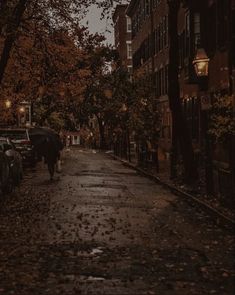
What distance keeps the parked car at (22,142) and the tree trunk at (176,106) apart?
492 inches

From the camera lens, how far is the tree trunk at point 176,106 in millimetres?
22797

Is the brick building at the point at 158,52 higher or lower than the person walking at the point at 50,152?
higher

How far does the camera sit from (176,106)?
23.3 metres

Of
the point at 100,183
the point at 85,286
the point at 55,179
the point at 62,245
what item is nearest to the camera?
the point at 85,286

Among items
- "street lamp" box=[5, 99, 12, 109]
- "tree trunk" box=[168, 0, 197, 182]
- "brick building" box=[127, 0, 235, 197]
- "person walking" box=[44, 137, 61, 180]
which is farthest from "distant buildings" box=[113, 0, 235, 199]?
"street lamp" box=[5, 99, 12, 109]

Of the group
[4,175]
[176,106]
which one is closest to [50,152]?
[176,106]

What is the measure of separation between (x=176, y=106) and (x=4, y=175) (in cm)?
698

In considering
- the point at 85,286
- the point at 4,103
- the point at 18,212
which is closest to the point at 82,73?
the point at 4,103

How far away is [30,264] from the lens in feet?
31.0

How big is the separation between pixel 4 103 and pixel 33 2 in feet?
50.5

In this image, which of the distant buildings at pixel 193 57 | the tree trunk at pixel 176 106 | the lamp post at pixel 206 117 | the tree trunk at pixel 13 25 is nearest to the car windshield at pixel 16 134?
the distant buildings at pixel 193 57

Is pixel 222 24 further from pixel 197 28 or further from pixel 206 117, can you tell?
pixel 206 117

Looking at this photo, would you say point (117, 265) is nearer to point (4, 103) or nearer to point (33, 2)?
point (33, 2)

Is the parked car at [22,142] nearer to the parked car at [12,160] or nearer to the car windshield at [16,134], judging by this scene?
the car windshield at [16,134]
